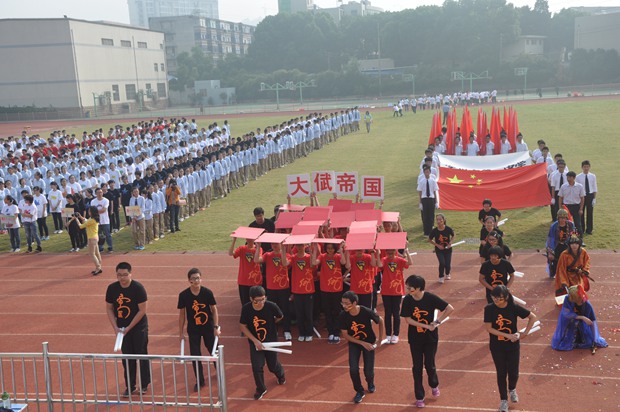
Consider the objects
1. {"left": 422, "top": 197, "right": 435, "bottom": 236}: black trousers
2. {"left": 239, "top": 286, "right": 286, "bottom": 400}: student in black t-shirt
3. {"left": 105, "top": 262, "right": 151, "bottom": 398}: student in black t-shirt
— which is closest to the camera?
{"left": 239, "top": 286, "right": 286, "bottom": 400}: student in black t-shirt

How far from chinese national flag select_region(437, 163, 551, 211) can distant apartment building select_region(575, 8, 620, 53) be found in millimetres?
68044

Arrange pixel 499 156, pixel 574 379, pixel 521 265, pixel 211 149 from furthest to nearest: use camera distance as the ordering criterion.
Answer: pixel 211 149 → pixel 499 156 → pixel 521 265 → pixel 574 379

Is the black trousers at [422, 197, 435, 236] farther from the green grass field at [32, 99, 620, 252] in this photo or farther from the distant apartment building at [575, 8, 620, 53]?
the distant apartment building at [575, 8, 620, 53]

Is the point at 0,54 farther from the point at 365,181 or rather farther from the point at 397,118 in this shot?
the point at 365,181

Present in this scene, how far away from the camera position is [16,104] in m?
66.8

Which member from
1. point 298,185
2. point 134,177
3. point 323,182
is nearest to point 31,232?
point 134,177

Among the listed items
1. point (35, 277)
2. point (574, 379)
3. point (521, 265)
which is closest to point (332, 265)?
point (574, 379)

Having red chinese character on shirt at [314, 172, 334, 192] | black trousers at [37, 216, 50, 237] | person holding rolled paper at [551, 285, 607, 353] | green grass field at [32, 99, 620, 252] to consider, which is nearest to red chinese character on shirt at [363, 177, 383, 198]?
red chinese character on shirt at [314, 172, 334, 192]

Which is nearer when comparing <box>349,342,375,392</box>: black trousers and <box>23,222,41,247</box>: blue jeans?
<box>349,342,375,392</box>: black trousers

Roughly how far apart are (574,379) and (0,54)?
6890 centimetres

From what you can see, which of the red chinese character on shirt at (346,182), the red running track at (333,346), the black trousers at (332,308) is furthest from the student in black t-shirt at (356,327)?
the red chinese character on shirt at (346,182)

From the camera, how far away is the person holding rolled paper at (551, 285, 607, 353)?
27.9 ft

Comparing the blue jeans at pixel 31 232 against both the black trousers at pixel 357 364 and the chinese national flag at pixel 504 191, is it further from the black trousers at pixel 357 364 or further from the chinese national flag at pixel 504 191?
the black trousers at pixel 357 364

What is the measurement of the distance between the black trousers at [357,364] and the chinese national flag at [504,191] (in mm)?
8766
